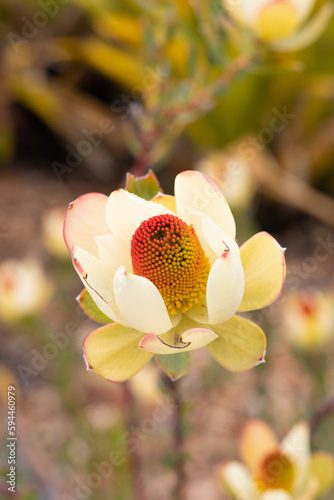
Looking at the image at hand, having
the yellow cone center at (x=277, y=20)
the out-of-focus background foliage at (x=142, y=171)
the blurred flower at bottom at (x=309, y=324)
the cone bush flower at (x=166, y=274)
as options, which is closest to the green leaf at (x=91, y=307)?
the cone bush flower at (x=166, y=274)

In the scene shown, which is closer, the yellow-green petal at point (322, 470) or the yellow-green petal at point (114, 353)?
the yellow-green petal at point (114, 353)

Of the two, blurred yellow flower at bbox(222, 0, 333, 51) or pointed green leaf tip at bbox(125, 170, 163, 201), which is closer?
pointed green leaf tip at bbox(125, 170, 163, 201)

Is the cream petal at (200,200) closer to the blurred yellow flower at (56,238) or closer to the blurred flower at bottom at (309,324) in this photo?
the blurred flower at bottom at (309,324)

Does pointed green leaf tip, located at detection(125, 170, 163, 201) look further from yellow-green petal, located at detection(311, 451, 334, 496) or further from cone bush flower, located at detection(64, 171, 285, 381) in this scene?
yellow-green petal, located at detection(311, 451, 334, 496)

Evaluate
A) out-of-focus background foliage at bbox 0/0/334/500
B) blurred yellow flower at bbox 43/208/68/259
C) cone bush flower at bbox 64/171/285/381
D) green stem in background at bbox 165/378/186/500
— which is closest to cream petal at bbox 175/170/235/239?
cone bush flower at bbox 64/171/285/381

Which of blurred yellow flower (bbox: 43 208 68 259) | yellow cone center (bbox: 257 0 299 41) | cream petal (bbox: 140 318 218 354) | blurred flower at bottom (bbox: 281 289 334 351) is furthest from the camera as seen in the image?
blurred yellow flower (bbox: 43 208 68 259)

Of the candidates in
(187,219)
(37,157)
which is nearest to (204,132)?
(37,157)

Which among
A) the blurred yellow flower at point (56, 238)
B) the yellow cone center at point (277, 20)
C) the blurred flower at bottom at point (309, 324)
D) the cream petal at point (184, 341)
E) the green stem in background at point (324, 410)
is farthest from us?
the blurred yellow flower at point (56, 238)

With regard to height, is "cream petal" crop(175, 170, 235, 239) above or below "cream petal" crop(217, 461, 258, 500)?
above
